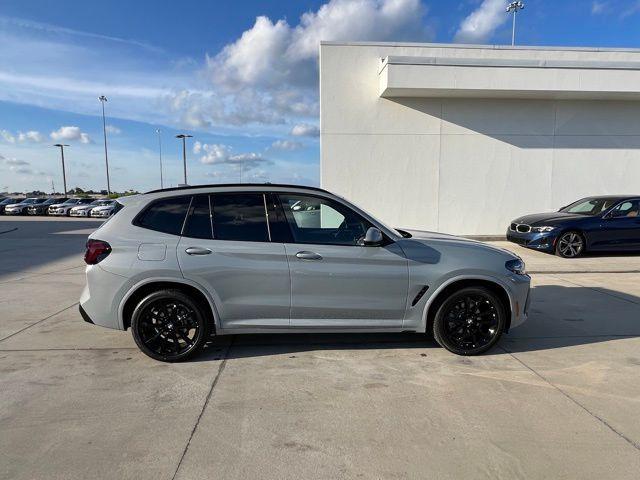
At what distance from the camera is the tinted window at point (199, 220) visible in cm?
426

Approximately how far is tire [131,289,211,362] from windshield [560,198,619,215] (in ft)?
34.2

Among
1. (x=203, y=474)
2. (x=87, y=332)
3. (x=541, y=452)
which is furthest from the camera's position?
(x=87, y=332)

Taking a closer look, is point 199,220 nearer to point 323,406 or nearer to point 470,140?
point 323,406

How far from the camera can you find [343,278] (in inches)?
167

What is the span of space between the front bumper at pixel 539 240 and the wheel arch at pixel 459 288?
700cm

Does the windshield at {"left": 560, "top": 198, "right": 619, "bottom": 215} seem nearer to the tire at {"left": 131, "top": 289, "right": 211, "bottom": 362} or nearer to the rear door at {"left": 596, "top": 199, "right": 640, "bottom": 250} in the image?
the rear door at {"left": 596, "top": 199, "right": 640, "bottom": 250}

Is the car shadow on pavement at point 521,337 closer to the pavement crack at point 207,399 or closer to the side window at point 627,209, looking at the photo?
the pavement crack at point 207,399

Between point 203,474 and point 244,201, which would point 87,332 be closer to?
point 244,201

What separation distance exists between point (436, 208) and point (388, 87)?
4118 mm

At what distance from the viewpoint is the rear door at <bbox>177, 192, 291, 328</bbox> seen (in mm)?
4164

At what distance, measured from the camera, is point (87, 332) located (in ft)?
17.1

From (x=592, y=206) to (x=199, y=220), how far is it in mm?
10861

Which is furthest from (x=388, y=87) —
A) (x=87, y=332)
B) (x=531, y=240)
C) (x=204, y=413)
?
(x=204, y=413)

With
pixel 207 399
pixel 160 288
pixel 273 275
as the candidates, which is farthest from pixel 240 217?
pixel 207 399
